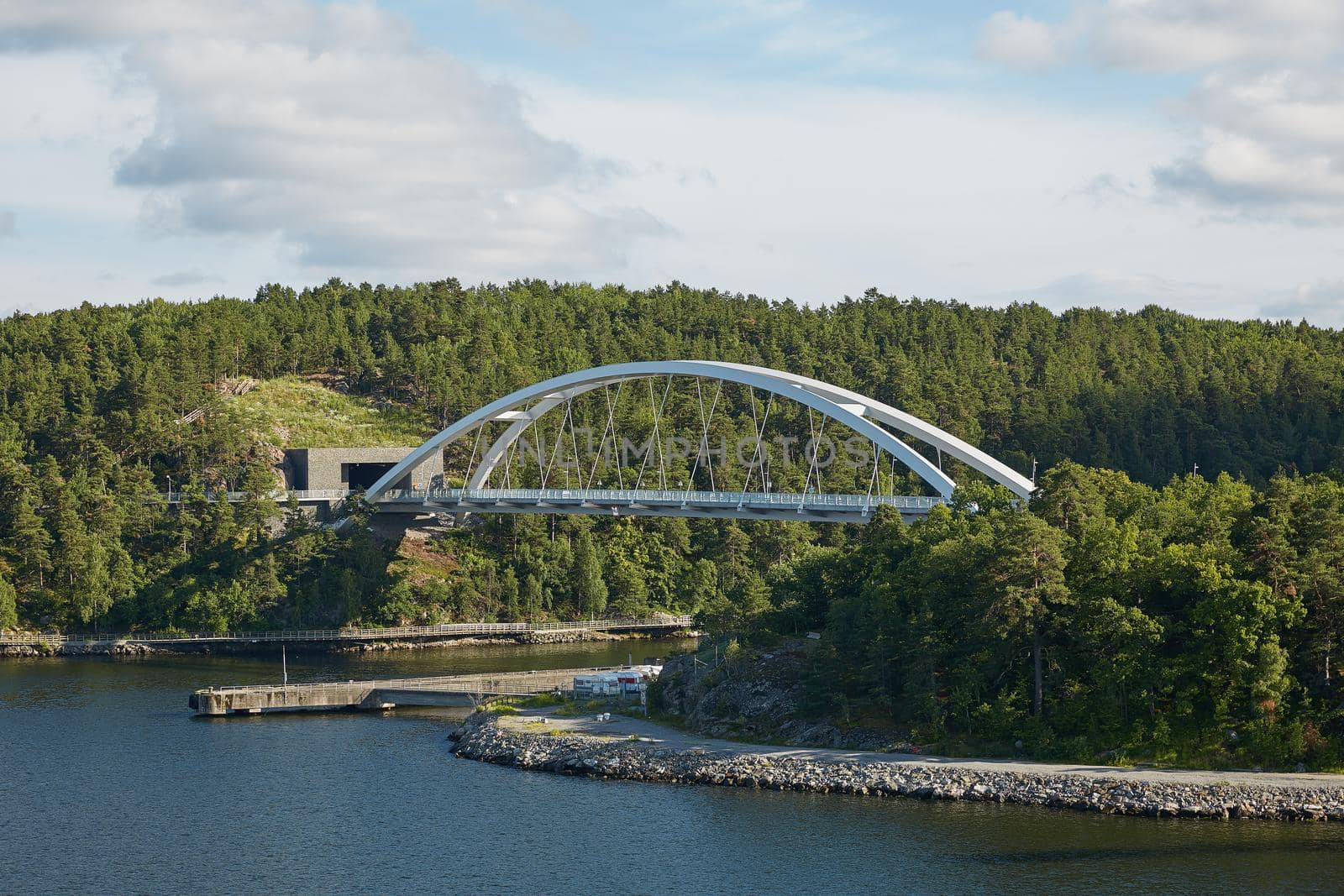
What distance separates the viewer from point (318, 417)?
312 feet

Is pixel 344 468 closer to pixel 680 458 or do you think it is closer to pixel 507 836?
pixel 680 458

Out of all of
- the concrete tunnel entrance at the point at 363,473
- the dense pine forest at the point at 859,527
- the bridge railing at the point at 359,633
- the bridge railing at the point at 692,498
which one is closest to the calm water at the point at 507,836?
the dense pine forest at the point at 859,527

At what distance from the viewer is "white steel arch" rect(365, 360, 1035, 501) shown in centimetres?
5534

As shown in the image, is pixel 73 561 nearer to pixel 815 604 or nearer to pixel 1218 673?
pixel 815 604

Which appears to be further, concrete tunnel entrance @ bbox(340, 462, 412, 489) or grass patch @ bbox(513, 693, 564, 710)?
concrete tunnel entrance @ bbox(340, 462, 412, 489)

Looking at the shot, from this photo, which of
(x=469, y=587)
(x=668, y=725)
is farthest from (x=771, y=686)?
(x=469, y=587)

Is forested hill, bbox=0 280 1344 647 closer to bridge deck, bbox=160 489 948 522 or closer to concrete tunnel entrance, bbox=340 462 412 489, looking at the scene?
bridge deck, bbox=160 489 948 522

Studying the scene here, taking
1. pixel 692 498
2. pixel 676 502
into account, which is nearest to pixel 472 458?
pixel 676 502

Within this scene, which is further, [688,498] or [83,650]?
[83,650]

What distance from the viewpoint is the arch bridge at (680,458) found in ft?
192

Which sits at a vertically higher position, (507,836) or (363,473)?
(363,473)

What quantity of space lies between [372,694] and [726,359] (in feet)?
175

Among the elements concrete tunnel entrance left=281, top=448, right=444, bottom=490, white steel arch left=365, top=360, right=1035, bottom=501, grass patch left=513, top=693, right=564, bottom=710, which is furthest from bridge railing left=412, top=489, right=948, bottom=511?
grass patch left=513, top=693, right=564, bottom=710

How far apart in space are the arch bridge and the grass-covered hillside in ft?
17.4
